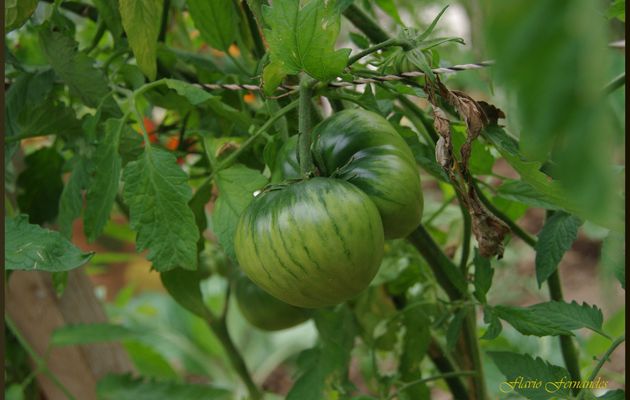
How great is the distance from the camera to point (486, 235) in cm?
55

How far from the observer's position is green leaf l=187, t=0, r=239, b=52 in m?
0.68

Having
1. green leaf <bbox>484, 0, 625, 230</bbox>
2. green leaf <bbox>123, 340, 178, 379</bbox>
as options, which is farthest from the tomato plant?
green leaf <bbox>123, 340, 178, 379</bbox>

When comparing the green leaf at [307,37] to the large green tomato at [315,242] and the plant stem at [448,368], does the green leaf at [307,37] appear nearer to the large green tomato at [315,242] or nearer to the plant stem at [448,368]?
the large green tomato at [315,242]

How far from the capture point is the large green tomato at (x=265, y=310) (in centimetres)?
86

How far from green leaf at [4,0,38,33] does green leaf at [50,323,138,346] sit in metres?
0.53

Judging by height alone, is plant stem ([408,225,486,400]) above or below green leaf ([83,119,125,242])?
below

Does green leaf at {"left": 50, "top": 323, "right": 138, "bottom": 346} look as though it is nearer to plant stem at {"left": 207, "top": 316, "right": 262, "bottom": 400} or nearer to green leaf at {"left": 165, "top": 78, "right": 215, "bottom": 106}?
plant stem at {"left": 207, "top": 316, "right": 262, "bottom": 400}

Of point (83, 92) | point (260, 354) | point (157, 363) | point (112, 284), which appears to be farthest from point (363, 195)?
point (112, 284)

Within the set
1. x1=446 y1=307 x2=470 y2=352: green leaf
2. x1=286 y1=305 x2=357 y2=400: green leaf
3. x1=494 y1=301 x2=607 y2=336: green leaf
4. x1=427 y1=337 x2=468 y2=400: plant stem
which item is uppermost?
x1=494 y1=301 x2=607 y2=336: green leaf

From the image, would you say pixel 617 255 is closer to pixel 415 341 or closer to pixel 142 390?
pixel 415 341

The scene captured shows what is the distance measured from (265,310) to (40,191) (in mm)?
304

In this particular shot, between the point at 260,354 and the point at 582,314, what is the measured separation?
1758mm

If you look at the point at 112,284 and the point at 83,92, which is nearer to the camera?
the point at 83,92

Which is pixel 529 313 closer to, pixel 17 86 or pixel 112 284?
pixel 17 86
